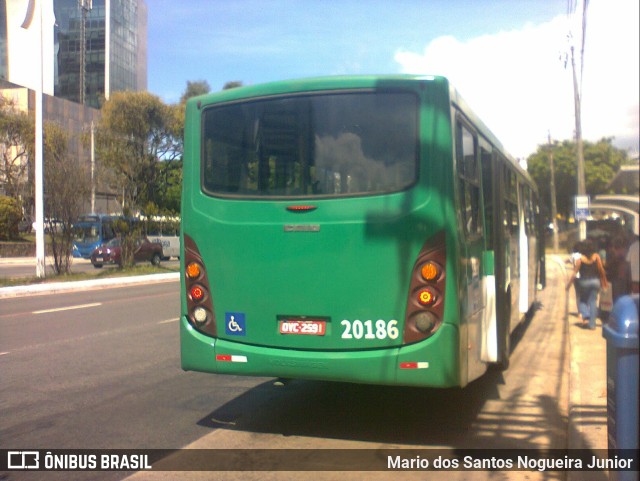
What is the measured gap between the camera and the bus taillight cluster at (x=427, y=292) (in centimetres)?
532

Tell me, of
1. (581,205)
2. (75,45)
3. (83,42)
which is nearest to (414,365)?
(581,205)

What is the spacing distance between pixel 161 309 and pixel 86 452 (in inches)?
387

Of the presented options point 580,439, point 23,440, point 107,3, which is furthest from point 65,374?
point 107,3

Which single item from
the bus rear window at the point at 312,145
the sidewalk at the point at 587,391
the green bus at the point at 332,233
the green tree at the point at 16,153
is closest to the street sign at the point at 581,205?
the sidewalk at the point at 587,391

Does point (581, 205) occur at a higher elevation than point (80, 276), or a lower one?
higher

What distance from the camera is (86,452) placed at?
18.4 feet

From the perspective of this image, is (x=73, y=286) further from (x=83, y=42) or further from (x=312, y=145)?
(x=83, y=42)

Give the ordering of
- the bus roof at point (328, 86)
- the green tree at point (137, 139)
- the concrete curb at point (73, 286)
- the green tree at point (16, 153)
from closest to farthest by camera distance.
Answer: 1. the bus roof at point (328, 86)
2. the concrete curb at point (73, 286)
3. the green tree at point (137, 139)
4. the green tree at point (16, 153)

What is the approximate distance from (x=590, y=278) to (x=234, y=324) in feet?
27.0

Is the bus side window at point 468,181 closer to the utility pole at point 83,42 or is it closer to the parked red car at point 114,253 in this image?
the utility pole at point 83,42

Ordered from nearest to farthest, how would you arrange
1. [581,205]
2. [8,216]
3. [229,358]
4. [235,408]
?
[229,358], [235,408], [581,205], [8,216]

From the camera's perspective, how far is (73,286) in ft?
70.6

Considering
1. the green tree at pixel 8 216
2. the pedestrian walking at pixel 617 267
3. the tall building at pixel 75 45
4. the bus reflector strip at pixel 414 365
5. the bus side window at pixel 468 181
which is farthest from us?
the green tree at pixel 8 216

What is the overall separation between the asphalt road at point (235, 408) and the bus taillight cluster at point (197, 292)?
105cm
